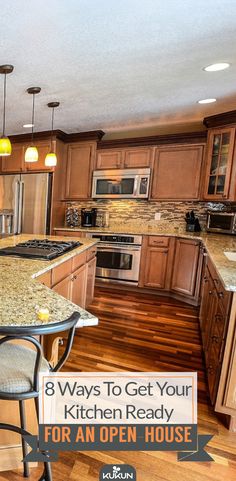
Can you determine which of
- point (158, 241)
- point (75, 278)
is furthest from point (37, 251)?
point (158, 241)

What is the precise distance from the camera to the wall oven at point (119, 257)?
3.56 metres

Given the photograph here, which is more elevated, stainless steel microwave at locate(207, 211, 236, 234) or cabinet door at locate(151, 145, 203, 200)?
cabinet door at locate(151, 145, 203, 200)

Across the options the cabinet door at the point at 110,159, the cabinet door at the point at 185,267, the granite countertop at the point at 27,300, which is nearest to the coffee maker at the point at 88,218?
the cabinet door at the point at 110,159

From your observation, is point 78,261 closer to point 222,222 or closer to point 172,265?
point 172,265

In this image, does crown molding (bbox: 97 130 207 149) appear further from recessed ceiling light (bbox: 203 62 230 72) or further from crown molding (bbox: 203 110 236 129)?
recessed ceiling light (bbox: 203 62 230 72)

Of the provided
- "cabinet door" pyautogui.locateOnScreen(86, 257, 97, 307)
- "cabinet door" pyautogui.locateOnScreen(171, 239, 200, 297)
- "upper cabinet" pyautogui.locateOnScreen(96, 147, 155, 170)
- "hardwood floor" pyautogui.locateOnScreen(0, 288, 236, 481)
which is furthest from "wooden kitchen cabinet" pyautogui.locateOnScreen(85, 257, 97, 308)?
"upper cabinet" pyautogui.locateOnScreen(96, 147, 155, 170)

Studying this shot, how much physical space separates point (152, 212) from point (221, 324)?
8.88ft

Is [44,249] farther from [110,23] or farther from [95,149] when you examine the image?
[95,149]

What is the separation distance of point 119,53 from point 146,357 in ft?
7.68

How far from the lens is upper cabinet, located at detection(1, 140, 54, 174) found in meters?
3.90

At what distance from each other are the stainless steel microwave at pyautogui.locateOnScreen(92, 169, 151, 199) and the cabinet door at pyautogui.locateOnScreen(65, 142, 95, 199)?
154mm

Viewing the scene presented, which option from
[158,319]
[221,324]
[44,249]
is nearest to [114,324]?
[158,319]

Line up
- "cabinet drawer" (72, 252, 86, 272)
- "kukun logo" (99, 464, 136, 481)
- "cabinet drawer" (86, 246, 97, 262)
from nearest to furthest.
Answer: "kukun logo" (99, 464, 136, 481), "cabinet drawer" (72, 252, 86, 272), "cabinet drawer" (86, 246, 97, 262)

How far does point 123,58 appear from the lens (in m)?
1.91
